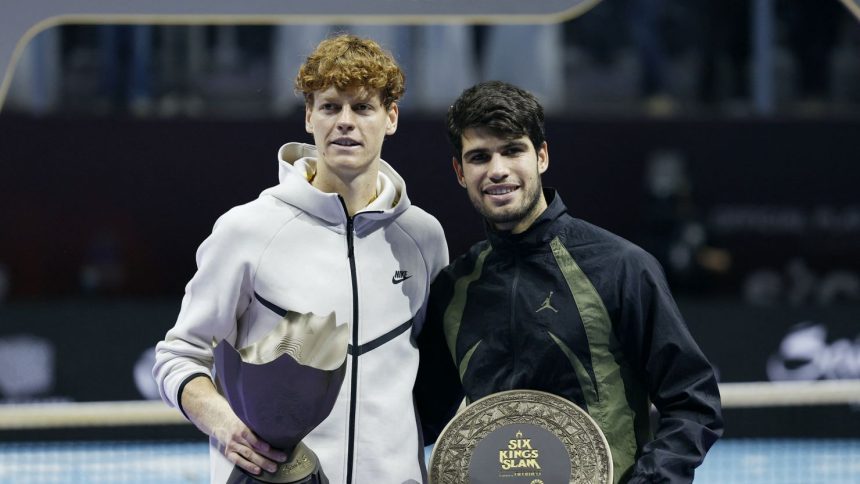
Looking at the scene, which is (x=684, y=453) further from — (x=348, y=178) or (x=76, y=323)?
(x=76, y=323)

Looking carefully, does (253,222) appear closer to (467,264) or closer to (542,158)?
(467,264)

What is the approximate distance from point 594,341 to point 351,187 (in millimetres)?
592

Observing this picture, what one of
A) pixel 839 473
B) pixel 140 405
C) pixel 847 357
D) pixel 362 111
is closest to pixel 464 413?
pixel 362 111

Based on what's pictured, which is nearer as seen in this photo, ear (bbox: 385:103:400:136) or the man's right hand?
the man's right hand

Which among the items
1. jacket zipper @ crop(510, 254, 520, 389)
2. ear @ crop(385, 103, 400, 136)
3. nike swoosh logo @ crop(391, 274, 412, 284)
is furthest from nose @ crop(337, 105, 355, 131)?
jacket zipper @ crop(510, 254, 520, 389)

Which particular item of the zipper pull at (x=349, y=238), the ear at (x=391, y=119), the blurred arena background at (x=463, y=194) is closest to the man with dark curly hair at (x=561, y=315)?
the ear at (x=391, y=119)

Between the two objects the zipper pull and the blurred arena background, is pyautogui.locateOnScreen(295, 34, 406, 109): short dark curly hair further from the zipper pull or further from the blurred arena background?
the blurred arena background

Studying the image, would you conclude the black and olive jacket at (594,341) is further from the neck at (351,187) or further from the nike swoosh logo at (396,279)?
the neck at (351,187)

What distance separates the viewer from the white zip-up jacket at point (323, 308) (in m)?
2.51

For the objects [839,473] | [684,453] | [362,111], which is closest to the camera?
[684,453]

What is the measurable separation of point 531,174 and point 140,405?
9.08ft

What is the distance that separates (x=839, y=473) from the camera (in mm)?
6625

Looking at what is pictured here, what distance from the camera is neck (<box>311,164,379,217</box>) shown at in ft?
8.55

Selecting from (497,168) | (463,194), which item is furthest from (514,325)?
(463,194)
